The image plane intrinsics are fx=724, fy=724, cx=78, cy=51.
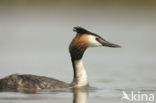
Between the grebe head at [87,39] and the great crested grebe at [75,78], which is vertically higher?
the grebe head at [87,39]

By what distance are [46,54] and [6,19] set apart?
15677 mm

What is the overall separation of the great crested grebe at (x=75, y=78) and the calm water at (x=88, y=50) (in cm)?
27

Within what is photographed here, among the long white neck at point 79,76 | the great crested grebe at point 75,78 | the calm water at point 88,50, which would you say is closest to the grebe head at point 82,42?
the great crested grebe at point 75,78

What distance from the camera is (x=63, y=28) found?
36906mm

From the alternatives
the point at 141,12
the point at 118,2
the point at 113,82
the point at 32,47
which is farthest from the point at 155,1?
the point at 113,82

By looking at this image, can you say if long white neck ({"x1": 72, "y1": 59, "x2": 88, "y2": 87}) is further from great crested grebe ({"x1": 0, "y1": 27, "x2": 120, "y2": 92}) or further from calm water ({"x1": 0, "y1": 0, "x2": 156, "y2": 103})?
calm water ({"x1": 0, "y1": 0, "x2": 156, "y2": 103})

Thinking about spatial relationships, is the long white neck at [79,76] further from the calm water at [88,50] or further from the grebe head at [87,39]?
the grebe head at [87,39]

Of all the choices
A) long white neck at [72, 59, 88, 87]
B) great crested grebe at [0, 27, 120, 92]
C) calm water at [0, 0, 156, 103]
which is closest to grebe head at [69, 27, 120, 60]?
great crested grebe at [0, 27, 120, 92]

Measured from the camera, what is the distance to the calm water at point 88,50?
57.5ft

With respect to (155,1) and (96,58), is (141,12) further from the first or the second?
(96,58)

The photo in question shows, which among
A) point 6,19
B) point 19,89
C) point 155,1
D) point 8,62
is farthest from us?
point 155,1

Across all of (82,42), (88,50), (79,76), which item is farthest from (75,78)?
(88,50)

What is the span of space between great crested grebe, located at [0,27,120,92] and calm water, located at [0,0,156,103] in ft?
0.88

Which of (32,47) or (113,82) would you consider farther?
(32,47)
